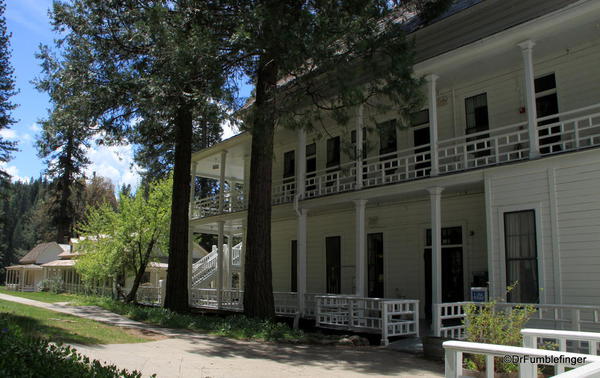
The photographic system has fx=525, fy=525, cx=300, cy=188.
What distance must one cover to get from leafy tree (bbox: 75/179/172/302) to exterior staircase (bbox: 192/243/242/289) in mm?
2351

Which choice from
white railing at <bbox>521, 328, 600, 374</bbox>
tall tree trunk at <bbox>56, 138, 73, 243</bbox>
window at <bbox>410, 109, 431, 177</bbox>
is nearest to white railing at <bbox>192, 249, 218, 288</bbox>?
window at <bbox>410, 109, 431, 177</bbox>

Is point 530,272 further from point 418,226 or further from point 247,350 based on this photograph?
point 247,350

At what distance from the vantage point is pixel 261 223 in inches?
609

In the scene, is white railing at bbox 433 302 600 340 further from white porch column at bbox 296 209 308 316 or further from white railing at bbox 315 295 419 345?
white porch column at bbox 296 209 308 316

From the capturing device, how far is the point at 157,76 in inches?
576

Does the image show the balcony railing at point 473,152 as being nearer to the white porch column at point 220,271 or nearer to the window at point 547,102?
the window at point 547,102

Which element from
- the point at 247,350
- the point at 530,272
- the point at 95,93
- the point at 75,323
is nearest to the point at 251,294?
the point at 247,350

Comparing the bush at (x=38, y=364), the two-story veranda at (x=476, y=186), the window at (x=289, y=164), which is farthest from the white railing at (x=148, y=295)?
the bush at (x=38, y=364)

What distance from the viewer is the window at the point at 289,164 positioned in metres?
23.6

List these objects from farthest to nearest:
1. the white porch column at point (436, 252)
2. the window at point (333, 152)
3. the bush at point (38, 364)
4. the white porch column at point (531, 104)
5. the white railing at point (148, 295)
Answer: the white railing at point (148, 295), the window at point (333, 152), the white porch column at point (436, 252), the white porch column at point (531, 104), the bush at point (38, 364)

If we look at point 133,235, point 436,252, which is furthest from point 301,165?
point 133,235

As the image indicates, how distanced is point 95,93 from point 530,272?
47.3 ft

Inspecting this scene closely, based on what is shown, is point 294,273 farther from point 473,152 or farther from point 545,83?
point 545,83

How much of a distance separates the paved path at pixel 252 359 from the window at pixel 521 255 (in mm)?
3313
